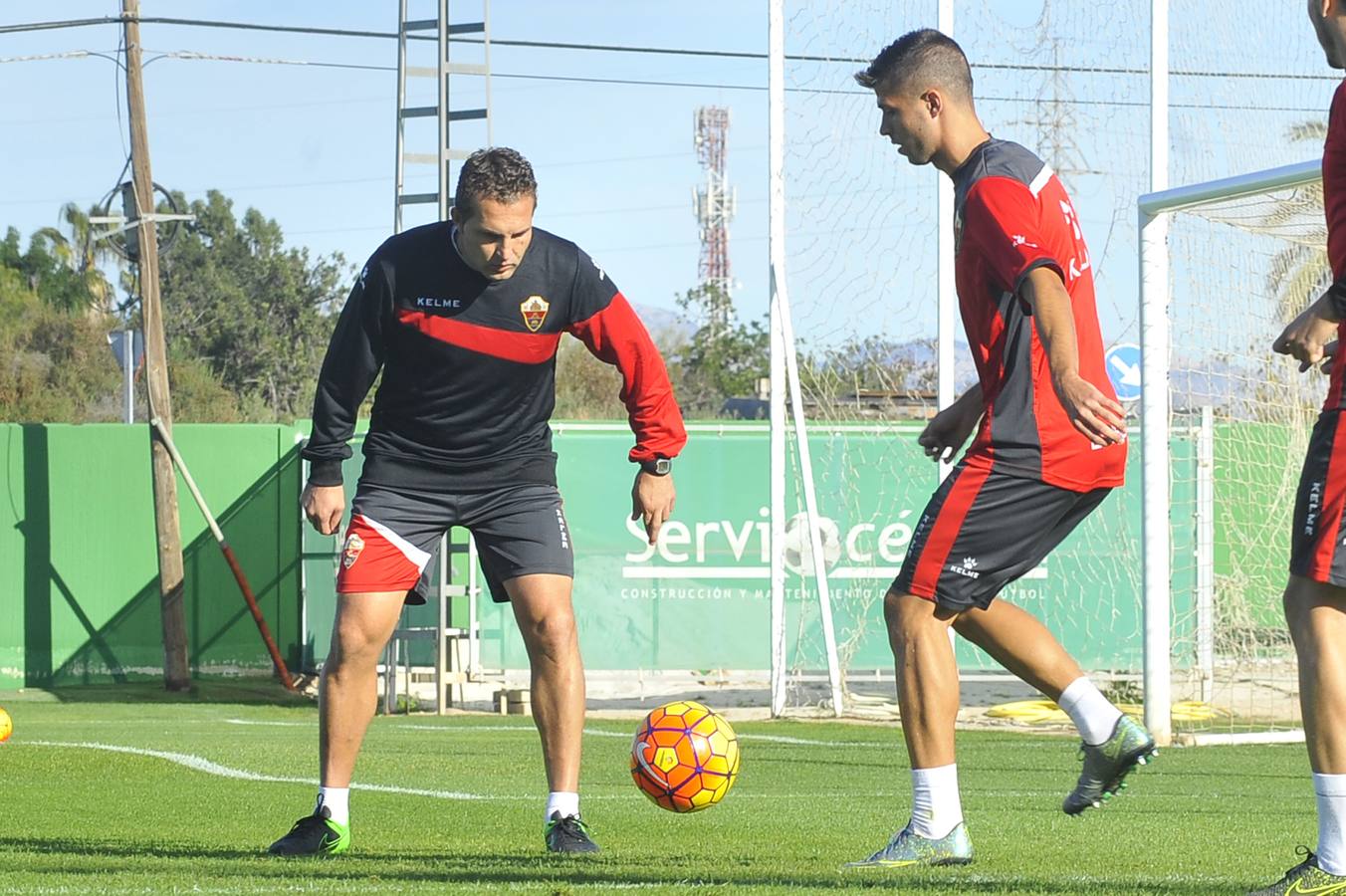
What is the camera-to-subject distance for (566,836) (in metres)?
6.00

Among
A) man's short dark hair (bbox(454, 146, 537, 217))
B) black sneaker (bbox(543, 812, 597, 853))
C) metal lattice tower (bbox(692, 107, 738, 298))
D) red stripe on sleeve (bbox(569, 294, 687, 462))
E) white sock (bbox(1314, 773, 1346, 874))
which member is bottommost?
black sneaker (bbox(543, 812, 597, 853))

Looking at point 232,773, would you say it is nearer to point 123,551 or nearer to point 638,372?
point 638,372

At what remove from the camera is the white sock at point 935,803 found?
5.38 m

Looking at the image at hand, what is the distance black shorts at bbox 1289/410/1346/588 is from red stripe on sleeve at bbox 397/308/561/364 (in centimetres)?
270

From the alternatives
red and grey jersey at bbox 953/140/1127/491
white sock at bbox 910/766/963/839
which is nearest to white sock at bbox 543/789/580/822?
white sock at bbox 910/766/963/839

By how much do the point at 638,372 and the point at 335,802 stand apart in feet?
5.80

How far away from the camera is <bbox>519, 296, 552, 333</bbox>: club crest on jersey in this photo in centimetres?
622

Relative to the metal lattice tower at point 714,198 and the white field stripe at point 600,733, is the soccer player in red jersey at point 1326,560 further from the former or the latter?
the metal lattice tower at point 714,198

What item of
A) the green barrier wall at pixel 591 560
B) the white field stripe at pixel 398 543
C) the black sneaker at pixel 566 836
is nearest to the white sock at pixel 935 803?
the black sneaker at pixel 566 836

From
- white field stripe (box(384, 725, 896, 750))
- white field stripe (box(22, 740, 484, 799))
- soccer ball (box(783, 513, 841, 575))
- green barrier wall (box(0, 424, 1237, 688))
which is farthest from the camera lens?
soccer ball (box(783, 513, 841, 575))

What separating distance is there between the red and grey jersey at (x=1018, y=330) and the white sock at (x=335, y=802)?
2.35 metres

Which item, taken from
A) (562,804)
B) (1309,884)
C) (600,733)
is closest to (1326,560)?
(1309,884)

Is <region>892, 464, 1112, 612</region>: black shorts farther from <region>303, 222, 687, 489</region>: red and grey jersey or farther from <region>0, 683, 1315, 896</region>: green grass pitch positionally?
<region>303, 222, 687, 489</region>: red and grey jersey

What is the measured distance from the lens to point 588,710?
18.5 metres
